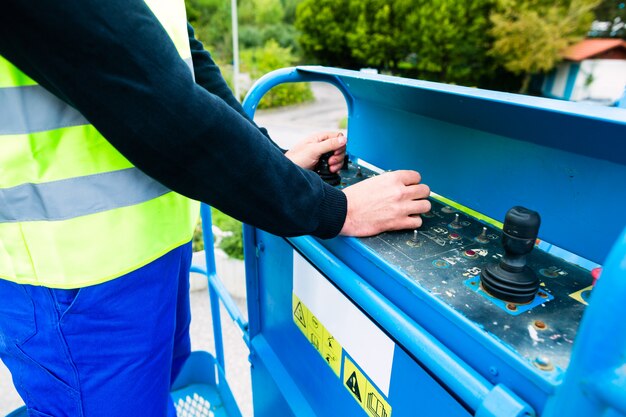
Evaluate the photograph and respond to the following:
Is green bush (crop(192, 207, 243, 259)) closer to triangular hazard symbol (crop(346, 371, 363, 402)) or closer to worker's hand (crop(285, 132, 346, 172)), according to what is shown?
worker's hand (crop(285, 132, 346, 172))

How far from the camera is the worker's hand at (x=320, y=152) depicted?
4.41 ft

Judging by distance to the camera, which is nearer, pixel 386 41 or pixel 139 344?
pixel 139 344

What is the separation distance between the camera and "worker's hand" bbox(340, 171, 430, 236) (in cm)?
99

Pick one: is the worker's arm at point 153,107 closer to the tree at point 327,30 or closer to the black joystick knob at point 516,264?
the black joystick knob at point 516,264

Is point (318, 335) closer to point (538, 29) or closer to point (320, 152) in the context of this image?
point (320, 152)

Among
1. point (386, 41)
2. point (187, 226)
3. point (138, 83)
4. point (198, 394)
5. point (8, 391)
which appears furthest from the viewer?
point (386, 41)

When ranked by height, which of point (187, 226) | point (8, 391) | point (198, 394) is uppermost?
point (187, 226)

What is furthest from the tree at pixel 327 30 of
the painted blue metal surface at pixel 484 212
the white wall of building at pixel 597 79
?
the painted blue metal surface at pixel 484 212

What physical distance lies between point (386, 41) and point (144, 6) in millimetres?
23059

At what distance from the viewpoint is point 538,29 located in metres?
18.0

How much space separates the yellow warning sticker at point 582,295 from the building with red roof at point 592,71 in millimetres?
22696

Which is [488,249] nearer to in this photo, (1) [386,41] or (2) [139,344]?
(2) [139,344]

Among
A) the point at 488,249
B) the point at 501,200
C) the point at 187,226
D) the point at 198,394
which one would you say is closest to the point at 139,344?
the point at 187,226

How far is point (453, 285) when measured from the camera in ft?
2.69
